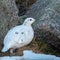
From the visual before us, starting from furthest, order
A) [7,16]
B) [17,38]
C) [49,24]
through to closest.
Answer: [7,16] < [49,24] < [17,38]

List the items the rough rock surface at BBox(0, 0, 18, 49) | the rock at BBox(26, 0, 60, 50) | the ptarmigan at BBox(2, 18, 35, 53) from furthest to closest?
the rough rock surface at BBox(0, 0, 18, 49) → the rock at BBox(26, 0, 60, 50) → the ptarmigan at BBox(2, 18, 35, 53)

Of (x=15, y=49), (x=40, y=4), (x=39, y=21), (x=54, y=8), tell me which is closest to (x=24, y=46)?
(x=15, y=49)

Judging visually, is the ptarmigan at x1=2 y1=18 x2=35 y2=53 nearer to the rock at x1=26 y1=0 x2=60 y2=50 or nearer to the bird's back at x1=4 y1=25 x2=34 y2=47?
the bird's back at x1=4 y1=25 x2=34 y2=47

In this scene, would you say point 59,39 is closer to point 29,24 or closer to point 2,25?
point 29,24

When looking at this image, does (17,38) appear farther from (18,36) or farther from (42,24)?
(42,24)

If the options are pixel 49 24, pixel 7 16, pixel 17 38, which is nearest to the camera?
pixel 17 38

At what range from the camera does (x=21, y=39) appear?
4.52 m

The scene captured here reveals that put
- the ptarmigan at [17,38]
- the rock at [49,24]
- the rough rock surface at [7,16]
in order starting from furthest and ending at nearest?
the rough rock surface at [7,16] < the rock at [49,24] < the ptarmigan at [17,38]

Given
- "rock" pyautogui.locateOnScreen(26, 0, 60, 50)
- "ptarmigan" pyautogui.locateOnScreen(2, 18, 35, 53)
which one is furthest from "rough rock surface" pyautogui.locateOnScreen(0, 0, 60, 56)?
"ptarmigan" pyautogui.locateOnScreen(2, 18, 35, 53)

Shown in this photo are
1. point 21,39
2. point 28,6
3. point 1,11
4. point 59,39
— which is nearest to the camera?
point 21,39

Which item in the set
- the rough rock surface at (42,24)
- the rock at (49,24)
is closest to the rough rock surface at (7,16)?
the rough rock surface at (42,24)

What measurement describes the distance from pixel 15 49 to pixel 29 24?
417 mm

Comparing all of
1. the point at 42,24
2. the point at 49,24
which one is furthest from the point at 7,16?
the point at 49,24

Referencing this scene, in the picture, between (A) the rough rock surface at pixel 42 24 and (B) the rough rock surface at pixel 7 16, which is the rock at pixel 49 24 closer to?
(A) the rough rock surface at pixel 42 24
